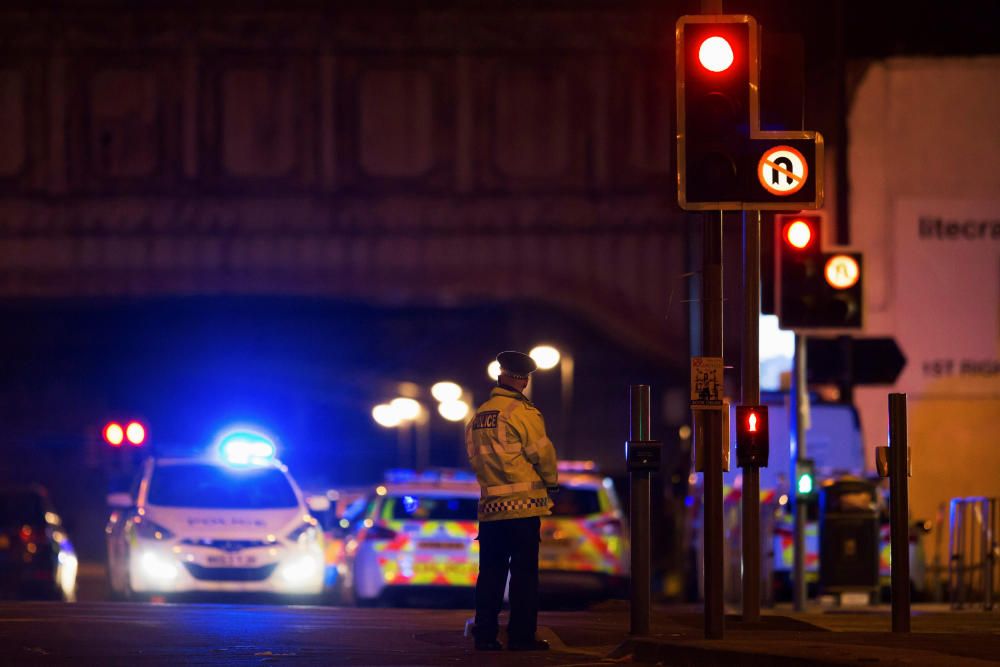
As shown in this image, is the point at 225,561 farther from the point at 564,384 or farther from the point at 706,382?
the point at 564,384

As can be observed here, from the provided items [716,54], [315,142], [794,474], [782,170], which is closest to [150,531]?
[794,474]

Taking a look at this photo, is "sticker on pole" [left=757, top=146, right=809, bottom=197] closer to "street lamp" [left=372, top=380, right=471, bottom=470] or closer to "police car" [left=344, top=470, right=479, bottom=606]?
"police car" [left=344, top=470, right=479, bottom=606]

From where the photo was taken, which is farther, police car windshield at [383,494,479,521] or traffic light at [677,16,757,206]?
police car windshield at [383,494,479,521]

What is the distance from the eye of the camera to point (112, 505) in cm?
2005

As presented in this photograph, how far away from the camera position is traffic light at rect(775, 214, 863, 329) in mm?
17547

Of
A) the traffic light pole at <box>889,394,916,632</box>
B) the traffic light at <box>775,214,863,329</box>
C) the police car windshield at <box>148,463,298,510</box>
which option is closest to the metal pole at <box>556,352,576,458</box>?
the police car windshield at <box>148,463,298,510</box>

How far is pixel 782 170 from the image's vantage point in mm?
11938

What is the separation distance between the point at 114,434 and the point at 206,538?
266 inches

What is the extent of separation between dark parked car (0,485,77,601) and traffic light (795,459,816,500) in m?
8.10

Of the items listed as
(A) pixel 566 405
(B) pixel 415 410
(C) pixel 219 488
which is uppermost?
(A) pixel 566 405

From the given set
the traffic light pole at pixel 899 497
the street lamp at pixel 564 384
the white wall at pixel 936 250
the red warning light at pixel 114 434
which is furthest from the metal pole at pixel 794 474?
the street lamp at pixel 564 384

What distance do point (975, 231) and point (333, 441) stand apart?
89.0 feet

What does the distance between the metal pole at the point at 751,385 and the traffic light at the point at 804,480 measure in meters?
3.61

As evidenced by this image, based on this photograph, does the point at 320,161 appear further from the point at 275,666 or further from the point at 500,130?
the point at 275,666
